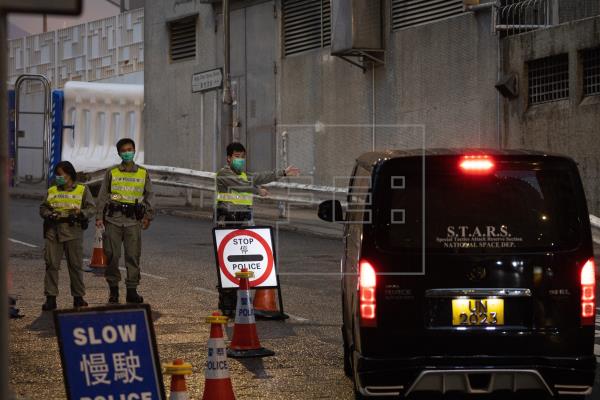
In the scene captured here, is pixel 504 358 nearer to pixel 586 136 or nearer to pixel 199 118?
pixel 586 136

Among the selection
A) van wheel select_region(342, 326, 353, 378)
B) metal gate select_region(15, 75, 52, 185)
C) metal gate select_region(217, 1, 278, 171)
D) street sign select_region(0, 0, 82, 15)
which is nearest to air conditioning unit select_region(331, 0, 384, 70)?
metal gate select_region(217, 1, 278, 171)

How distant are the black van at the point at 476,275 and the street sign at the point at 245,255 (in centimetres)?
555

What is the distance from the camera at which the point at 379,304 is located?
889 cm

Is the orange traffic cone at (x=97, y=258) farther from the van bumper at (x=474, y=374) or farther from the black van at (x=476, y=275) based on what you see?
the van bumper at (x=474, y=374)

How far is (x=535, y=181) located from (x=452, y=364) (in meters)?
Result: 1.32

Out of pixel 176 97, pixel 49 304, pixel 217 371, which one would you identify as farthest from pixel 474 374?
pixel 176 97

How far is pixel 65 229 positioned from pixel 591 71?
35.9 ft

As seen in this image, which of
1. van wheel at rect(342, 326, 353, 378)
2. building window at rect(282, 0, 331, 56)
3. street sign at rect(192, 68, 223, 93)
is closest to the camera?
van wheel at rect(342, 326, 353, 378)

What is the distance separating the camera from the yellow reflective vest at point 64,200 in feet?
50.1

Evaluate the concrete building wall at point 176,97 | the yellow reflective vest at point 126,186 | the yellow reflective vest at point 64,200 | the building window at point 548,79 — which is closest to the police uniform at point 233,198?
the yellow reflective vest at point 126,186

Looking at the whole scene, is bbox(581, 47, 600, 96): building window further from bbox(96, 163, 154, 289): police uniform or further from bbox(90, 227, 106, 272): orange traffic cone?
bbox(96, 163, 154, 289): police uniform

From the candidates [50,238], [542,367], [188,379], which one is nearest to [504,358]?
[542,367]

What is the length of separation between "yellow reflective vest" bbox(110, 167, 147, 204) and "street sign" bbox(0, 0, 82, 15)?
35.1 ft

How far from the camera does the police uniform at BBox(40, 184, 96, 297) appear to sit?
15156mm
